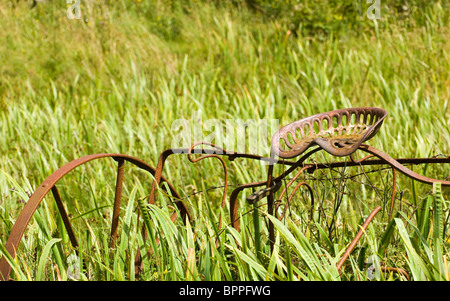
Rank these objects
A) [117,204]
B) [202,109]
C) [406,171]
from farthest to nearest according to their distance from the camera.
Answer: [202,109]
[117,204]
[406,171]

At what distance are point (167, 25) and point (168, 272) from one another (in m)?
4.59

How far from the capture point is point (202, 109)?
3.12 m

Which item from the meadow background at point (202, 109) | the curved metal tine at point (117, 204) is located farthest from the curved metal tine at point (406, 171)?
the curved metal tine at point (117, 204)

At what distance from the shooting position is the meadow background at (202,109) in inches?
47.0

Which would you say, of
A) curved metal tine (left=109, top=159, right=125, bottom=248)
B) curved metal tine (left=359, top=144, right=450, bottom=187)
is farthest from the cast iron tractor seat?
curved metal tine (left=109, top=159, right=125, bottom=248)

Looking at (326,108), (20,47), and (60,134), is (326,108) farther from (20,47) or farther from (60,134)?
(20,47)

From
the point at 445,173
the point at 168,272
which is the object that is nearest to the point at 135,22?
the point at 445,173

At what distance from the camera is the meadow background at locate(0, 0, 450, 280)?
1.19 metres

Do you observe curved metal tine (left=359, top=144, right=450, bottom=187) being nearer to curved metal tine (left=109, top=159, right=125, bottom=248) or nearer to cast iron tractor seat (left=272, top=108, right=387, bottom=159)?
cast iron tractor seat (left=272, top=108, right=387, bottom=159)

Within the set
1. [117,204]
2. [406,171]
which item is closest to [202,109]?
[117,204]

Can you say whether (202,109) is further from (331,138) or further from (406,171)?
(406,171)

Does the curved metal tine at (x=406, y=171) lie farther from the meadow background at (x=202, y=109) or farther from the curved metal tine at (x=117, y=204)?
the curved metal tine at (x=117, y=204)

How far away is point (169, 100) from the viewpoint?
321cm

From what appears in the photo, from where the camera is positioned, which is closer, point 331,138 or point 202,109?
point 331,138
